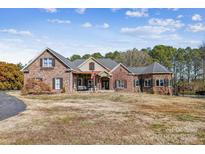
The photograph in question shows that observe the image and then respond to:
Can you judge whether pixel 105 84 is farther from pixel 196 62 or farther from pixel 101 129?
pixel 101 129

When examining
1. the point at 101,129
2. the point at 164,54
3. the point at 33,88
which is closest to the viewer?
the point at 101,129

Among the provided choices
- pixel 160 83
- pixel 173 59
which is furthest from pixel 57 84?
Result: pixel 173 59

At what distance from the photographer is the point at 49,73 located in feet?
122

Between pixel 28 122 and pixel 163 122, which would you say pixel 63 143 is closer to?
pixel 28 122

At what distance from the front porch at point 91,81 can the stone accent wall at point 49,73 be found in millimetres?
2598

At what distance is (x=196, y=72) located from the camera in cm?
6194

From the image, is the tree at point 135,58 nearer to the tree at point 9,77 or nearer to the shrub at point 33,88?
the tree at point 9,77

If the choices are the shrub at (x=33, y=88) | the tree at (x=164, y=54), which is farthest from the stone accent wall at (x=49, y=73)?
the tree at (x=164, y=54)

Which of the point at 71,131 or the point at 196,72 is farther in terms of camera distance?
the point at 196,72

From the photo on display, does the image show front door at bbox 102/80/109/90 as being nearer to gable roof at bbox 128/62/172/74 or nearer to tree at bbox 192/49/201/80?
gable roof at bbox 128/62/172/74

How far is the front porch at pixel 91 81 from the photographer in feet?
133

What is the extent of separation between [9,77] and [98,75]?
17.7m
